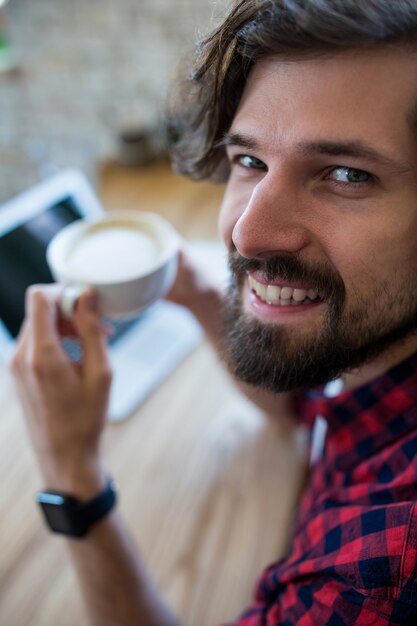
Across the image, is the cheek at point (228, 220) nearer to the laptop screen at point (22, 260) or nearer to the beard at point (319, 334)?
the beard at point (319, 334)

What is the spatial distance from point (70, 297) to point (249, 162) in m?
0.29

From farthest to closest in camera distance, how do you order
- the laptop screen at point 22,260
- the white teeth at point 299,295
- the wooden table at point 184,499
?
the laptop screen at point 22,260 < the wooden table at point 184,499 < the white teeth at point 299,295

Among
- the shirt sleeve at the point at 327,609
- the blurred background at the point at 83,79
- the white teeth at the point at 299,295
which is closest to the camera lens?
the shirt sleeve at the point at 327,609

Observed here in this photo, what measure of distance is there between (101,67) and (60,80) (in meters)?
0.14

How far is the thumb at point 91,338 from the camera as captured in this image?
72 cm

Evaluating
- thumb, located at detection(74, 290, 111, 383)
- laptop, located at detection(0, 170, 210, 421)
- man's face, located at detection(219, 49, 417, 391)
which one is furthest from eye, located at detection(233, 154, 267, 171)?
laptop, located at detection(0, 170, 210, 421)

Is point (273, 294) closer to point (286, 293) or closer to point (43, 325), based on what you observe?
point (286, 293)

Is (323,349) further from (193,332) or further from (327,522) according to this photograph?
(193,332)

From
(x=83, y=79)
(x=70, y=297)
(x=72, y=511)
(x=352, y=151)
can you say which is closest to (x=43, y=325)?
(x=70, y=297)

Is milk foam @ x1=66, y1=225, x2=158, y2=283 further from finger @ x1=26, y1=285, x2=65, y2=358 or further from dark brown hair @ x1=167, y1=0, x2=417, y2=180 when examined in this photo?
dark brown hair @ x1=167, y1=0, x2=417, y2=180

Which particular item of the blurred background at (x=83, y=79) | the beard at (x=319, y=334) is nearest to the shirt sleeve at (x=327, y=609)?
the beard at (x=319, y=334)

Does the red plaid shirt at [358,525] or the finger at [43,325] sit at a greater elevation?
the finger at [43,325]

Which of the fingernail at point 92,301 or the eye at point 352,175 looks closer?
the eye at point 352,175

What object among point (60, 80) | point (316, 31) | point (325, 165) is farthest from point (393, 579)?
point (60, 80)
